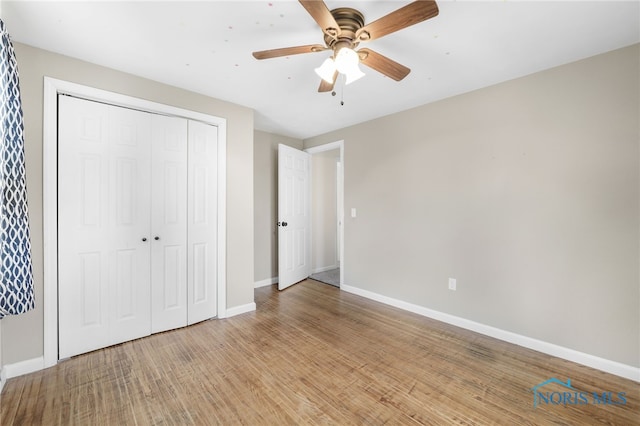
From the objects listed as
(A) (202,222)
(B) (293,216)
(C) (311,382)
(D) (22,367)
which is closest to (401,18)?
(C) (311,382)

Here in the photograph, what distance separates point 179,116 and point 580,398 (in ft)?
12.6

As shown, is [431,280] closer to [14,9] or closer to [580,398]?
[580,398]

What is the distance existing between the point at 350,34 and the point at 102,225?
240 cm

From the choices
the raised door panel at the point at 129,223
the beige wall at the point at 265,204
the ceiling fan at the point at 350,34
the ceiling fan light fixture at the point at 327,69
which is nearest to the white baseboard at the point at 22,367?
the raised door panel at the point at 129,223

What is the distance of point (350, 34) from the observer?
156 cm

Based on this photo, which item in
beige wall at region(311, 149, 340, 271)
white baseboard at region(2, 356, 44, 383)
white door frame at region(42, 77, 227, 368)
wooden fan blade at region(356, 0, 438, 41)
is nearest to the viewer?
wooden fan blade at region(356, 0, 438, 41)

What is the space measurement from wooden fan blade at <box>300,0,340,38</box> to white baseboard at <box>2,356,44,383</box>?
9.64ft

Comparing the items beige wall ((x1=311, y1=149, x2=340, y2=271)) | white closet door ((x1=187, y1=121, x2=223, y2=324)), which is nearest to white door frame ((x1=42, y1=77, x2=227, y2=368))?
white closet door ((x1=187, y1=121, x2=223, y2=324))

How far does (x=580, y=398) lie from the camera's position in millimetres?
1704

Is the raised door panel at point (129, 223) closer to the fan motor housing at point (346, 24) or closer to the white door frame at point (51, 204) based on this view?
the white door frame at point (51, 204)

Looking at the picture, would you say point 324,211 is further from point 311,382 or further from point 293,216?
point 311,382

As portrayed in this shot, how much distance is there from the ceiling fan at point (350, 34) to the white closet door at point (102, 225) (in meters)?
1.57

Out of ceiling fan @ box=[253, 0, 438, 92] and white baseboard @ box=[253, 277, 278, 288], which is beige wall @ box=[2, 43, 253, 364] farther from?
ceiling fan @ box=[253, 0, 438, 92]

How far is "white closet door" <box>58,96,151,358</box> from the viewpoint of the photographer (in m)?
2.08
